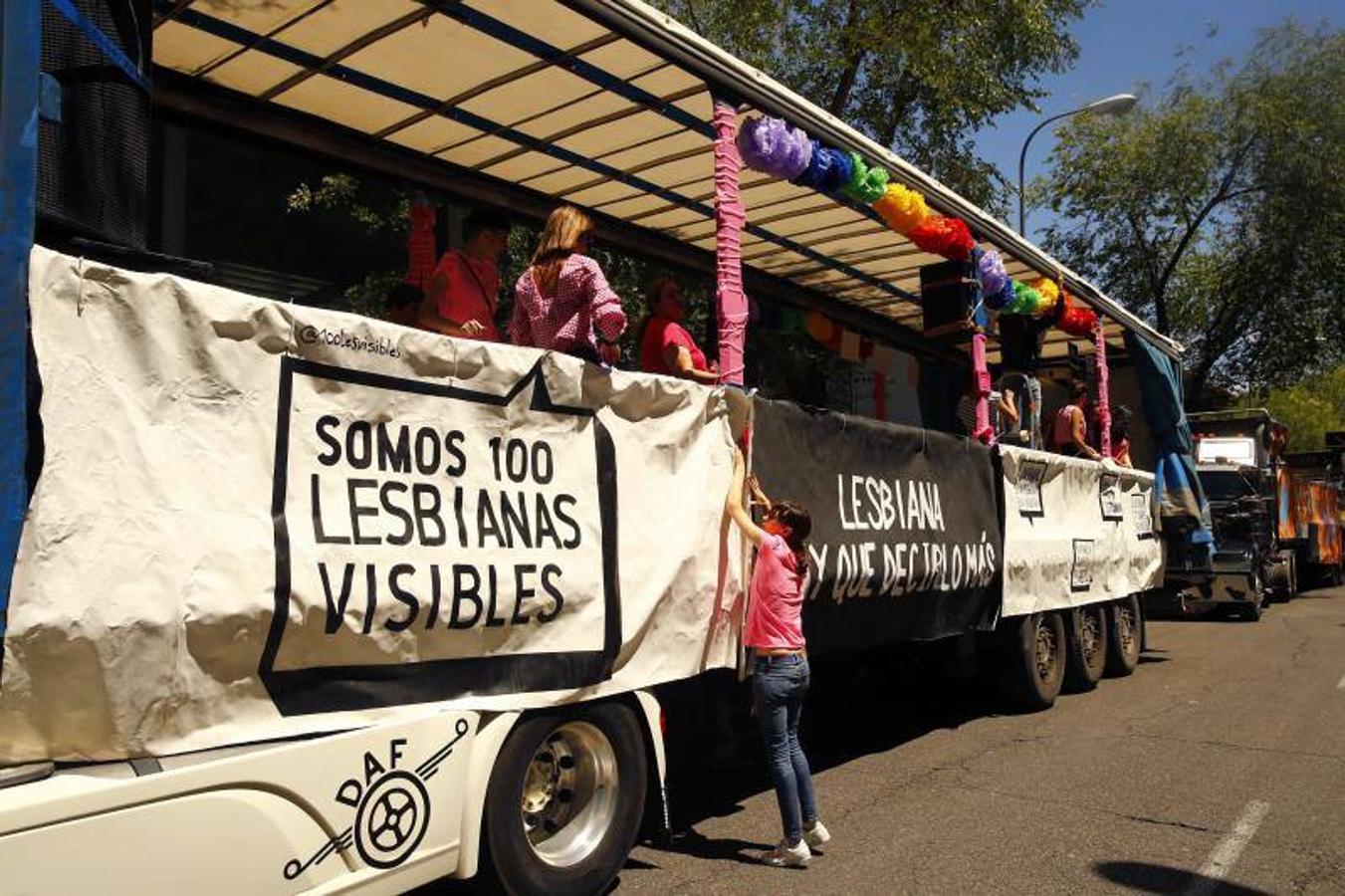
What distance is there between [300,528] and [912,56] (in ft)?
45.9

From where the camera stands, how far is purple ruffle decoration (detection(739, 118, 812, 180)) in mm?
5590

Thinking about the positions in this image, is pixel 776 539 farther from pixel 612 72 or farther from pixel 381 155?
pixel 381 155

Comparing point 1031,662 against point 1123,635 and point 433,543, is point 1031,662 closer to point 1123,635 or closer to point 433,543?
point 1123,635

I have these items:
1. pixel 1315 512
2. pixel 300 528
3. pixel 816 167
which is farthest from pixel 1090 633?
pixel 1315 512

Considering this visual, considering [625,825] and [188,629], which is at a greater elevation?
[188,629]

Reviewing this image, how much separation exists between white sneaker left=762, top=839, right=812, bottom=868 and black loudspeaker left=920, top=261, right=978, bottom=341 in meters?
4.70

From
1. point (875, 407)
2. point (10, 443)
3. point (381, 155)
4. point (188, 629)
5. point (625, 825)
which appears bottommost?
point (625, 825)

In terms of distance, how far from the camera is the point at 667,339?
18.2 feet

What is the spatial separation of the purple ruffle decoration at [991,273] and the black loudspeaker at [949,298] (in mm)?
93

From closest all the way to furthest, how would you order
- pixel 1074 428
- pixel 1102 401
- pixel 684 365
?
1. pixel 684 365
2. pixel 1074 428
3. pixel 1102 401

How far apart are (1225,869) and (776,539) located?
2.42 metres

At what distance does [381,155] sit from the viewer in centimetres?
653

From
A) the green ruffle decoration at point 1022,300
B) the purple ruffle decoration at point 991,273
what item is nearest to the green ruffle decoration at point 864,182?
the purple ruffle decoration at point 991,273

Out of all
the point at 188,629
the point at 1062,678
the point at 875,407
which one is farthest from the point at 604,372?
the point at 875,407
